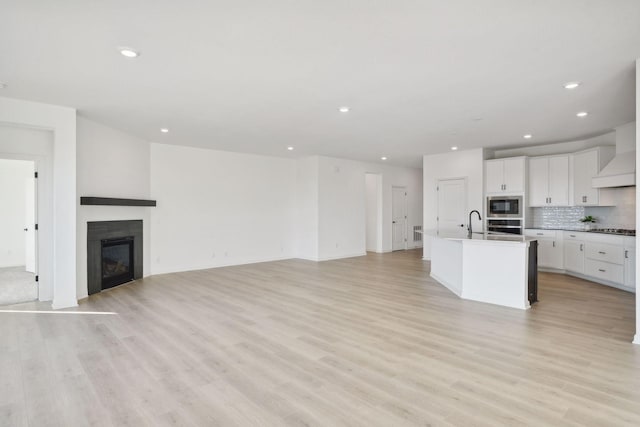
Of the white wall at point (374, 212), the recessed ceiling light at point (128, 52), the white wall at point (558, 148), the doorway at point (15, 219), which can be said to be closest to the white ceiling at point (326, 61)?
the recessed ceiling light at point (128, 52)

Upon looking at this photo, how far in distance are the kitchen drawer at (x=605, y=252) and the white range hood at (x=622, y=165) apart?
103 cm

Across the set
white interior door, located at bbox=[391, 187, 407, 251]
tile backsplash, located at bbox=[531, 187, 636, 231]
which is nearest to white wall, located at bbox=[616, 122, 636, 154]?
tile backsplash, located at bbox=[531, 187, 636, 231]

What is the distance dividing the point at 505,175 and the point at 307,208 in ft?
15.1

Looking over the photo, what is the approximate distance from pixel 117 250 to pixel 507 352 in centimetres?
611

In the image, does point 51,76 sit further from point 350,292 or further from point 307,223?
point 307,223

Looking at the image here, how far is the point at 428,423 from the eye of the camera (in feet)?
6.84

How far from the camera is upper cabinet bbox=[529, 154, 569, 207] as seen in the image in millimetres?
6812

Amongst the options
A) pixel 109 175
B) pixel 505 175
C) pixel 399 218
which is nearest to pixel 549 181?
pixel 505 175

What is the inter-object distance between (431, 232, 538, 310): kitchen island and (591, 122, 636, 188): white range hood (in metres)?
2.14

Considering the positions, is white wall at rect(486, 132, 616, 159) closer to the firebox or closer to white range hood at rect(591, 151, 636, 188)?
white range hood at rect(591, 151, 636, 188)

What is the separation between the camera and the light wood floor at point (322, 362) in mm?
2221

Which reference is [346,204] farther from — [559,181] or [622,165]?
[622,165]

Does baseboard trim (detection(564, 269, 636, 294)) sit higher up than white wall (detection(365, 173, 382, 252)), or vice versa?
white wall (detection(365, 173, 382, 252))

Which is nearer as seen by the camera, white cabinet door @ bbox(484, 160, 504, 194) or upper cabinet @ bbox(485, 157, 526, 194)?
upper cabinet @ bbox(485, 157, 526, 194)
